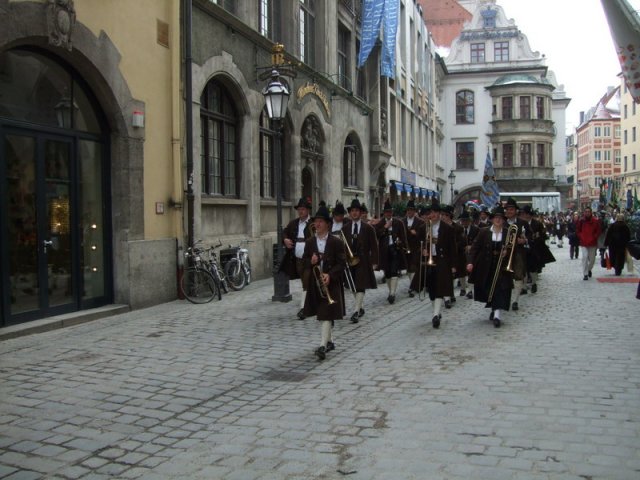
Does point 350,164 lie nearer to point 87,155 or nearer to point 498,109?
point 87,155

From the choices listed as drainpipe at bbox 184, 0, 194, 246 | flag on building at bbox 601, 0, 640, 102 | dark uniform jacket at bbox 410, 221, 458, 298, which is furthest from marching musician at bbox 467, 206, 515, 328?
drainpipe at bbox 184, 0, 194, 246

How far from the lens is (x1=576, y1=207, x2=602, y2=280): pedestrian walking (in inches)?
672

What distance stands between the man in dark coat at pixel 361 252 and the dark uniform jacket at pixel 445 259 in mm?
1186

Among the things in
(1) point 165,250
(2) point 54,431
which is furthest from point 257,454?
(1) point 165,250

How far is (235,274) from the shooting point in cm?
1413

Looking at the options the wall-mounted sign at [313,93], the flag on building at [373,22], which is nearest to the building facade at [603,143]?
the flag on building at [373,22]

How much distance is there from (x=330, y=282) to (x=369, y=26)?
19630mm

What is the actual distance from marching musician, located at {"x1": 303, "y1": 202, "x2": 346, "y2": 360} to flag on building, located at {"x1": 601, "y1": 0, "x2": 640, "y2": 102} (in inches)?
146

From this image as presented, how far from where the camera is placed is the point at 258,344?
848cm

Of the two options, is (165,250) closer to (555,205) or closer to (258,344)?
(258,344)

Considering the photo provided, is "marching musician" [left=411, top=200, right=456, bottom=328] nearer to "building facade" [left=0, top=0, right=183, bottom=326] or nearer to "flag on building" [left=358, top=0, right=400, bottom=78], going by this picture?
"building facade" [left=0, top=0, right=183, bottom=326]

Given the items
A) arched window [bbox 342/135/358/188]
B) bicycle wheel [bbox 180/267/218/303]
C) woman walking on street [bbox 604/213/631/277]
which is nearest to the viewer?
bicycle wheel [bbox 180/267/218/303]

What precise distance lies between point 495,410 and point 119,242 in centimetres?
753

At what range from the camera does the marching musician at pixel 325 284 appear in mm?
7591
